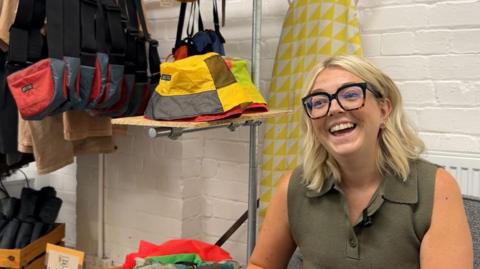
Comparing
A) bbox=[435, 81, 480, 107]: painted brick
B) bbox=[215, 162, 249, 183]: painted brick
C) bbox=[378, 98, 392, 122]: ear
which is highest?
bbox=[435, 81, 480, 107]: painted brick

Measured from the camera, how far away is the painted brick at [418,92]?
5.65 ft

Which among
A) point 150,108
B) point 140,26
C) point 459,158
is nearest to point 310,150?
point 150,108

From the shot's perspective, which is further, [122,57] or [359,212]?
[122,57]

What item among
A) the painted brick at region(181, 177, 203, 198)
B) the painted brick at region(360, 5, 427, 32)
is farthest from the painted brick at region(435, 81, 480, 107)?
the painted brick at region(181, 177, 203, 198)

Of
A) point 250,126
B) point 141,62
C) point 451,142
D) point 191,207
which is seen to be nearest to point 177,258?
point 250,126

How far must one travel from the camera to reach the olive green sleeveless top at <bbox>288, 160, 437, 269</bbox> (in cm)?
111

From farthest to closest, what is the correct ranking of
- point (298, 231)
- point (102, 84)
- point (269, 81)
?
point (269, 81) < point (102, 84) < point (298, 231)

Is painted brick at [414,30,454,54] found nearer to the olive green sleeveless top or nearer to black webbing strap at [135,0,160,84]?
the olive green sleeveless top

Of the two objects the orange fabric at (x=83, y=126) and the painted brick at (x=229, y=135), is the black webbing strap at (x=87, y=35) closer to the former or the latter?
the orange fabric at (x=83, y=126)

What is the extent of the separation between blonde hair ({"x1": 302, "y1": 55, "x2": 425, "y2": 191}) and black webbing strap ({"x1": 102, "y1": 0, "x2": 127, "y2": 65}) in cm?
72

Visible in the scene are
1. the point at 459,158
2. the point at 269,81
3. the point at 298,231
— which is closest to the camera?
the point at 298,231

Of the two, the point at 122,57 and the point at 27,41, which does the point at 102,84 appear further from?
the point at 27,41

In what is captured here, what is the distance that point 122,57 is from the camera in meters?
1.62

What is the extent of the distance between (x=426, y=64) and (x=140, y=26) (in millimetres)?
1097
